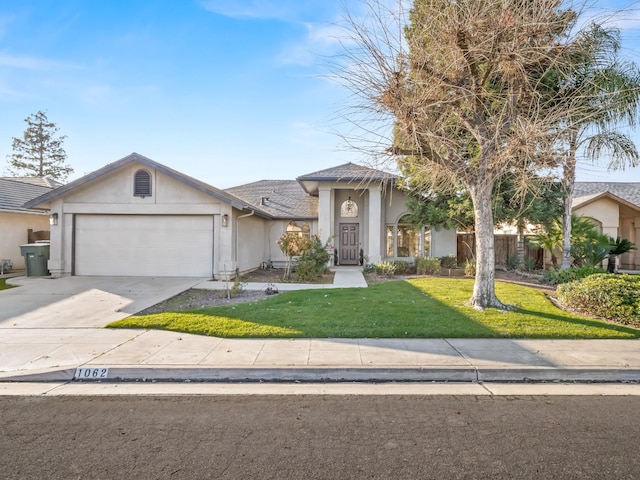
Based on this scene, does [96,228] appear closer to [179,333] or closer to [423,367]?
[179,333]

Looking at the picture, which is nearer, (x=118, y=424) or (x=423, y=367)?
(x=118, y=424)

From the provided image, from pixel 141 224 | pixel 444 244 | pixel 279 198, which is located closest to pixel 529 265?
pixel 444 244

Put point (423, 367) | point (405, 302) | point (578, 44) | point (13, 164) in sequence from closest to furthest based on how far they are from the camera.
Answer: point (423, 367) → point (578, 44) → point (405, 302) → point (13, 164)

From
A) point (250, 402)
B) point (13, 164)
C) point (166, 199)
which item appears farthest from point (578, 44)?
point (13, 164)

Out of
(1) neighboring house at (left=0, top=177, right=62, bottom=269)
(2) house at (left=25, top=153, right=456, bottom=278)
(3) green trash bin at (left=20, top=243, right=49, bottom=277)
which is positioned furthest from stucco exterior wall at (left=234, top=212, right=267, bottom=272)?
(1) neighboring house at (left=0, top=177, right=62, bottom=269)

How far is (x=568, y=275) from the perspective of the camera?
11.7m

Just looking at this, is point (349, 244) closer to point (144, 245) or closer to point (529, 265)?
point (529, 265)

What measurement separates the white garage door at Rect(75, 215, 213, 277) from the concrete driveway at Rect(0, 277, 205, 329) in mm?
639

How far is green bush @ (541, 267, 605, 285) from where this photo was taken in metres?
11.4

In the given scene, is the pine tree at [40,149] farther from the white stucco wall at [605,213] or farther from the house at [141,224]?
the white stucco wall at [605,213]

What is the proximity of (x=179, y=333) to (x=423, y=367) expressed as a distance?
169 inches

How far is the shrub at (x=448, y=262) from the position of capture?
1714 cm

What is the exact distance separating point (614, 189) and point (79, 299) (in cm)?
2820

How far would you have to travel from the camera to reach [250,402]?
4219mm
